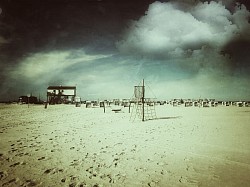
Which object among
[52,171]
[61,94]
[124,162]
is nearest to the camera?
[52,171]

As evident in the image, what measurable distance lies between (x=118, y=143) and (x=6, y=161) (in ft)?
16.5

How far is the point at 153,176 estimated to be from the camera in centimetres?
644

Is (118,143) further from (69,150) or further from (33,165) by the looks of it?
(33,165)

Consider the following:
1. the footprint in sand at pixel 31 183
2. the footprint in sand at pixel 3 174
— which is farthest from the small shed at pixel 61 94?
the footprint in sand at pixel 31 183

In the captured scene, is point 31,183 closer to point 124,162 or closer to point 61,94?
point 124,162

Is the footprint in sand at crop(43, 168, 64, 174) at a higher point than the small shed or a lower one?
lower

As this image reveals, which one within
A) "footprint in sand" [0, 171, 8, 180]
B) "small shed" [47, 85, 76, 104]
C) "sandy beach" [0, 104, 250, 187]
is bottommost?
"sandy beach" [0, 104, 250, 187]

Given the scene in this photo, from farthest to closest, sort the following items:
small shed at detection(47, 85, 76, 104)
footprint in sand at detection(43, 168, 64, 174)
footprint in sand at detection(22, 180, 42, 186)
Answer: small shed at detection(47, 85, 76, 104) < footprint in sand at detection(43, 168, 64, 174) < footprint in sand at detection(22, 180, 42, 186)

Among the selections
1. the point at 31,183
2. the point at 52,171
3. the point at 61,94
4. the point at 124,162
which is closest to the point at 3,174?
the point at 31,183

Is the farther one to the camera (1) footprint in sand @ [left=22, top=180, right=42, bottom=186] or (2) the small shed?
(2) the small shed

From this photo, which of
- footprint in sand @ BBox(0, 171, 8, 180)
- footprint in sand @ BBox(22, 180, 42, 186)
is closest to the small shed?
footprint in sand @ BBox(0, 171, 8, 180)

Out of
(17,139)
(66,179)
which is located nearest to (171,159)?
(66,179)

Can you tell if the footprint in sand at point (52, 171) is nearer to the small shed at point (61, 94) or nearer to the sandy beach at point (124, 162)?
the sandy beach at point (124, 162)

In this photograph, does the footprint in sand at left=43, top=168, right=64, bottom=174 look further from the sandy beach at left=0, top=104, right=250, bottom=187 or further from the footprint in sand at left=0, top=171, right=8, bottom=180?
the footprint in sand at left=0, top=171, right=8, bottom=180
